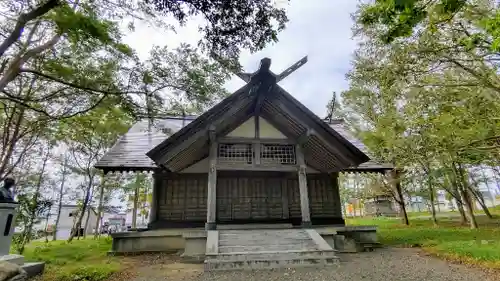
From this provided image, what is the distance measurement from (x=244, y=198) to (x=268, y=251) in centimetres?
451

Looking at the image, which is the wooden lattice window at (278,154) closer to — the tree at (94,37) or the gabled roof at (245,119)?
the gabled roof at (245,119)

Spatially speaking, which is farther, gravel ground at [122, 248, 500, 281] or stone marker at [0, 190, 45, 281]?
stone marker at [0, 190, 45, 281]

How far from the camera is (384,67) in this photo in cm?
1020

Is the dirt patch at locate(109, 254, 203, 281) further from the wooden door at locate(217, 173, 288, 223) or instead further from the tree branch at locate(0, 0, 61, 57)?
the tree branch at locate(0, 0, 61, 57)

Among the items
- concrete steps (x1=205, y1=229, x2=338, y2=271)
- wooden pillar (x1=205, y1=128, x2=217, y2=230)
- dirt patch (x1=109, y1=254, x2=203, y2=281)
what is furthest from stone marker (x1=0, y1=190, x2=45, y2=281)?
wooden pillar (x1=205, y1=128, x2=217, y2=230)

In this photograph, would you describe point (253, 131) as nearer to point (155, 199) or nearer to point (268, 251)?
point (268, 251)

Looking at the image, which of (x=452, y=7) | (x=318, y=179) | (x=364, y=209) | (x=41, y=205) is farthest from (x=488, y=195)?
(x=41, y=205)

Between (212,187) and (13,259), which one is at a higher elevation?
(212,187)

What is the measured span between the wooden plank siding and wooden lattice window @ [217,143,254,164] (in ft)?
5.68

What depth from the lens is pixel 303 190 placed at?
31.0 feet

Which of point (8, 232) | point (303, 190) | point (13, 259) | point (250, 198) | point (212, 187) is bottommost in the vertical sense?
point (13, 259)

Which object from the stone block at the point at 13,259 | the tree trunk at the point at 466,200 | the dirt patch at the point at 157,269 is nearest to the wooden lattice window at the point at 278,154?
the dirt patch at the point at 157,269

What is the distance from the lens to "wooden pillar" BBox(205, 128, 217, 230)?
28.4 feet

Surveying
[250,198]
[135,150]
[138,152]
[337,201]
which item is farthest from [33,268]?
[337,201]
